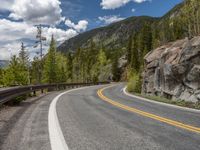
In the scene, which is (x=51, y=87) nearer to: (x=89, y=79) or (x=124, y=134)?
(x=124, y=134)

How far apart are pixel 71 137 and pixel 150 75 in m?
21.9

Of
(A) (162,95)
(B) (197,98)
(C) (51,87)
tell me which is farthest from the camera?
(C) (51,87)

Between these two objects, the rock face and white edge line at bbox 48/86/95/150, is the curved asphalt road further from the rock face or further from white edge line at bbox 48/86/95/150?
the rock face

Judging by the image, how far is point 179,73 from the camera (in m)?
20.8

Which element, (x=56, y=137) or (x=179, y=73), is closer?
(x=56, y=137)

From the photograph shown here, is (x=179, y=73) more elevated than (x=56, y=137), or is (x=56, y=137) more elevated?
(x=179, y=73)

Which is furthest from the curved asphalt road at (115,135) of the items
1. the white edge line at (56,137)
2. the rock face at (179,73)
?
the rock face at (179,73)

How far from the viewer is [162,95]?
23.3 meters

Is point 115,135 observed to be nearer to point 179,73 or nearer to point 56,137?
point 56,137

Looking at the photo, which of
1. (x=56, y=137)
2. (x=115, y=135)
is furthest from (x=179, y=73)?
(x=56, y=137)

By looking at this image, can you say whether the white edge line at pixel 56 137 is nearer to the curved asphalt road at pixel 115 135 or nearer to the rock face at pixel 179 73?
the curved asphalt road at pixel 115 135

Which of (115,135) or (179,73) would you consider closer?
(115,135)

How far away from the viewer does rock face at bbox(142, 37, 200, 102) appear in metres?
18.8

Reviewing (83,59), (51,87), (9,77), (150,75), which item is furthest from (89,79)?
(150,75)
